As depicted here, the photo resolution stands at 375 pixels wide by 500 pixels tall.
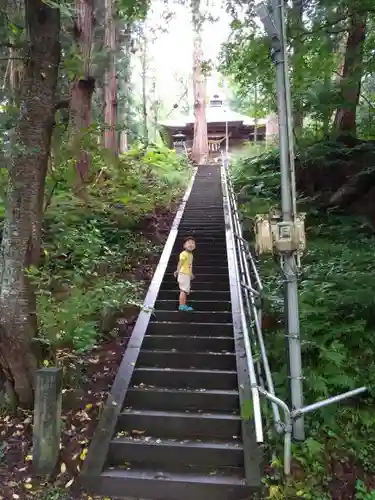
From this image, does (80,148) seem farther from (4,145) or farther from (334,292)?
(334,292)

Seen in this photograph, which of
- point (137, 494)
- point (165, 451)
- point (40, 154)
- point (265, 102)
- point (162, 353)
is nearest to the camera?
point (137, 494)

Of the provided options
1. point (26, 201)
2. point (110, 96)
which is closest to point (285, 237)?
point (26, 201)

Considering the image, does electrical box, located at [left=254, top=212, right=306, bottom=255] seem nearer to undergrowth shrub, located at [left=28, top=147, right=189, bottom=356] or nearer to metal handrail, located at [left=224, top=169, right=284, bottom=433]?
metal handrail, located at [left=224, top=169, right=284, bottom=433]

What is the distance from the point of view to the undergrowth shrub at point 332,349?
4309 mm

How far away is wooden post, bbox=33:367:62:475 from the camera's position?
4.39 meters

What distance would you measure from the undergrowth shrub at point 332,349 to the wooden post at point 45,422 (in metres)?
2.30

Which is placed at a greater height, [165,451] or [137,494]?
[165,451]

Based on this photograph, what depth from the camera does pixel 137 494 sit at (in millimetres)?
4289

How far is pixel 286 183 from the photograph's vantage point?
398cm

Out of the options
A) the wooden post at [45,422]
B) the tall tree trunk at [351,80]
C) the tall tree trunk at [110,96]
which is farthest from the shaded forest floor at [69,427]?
the tall tree trunk at [110,96]

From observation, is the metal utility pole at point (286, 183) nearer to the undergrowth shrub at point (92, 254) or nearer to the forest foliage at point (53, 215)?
the forest foliage at point (53, 215)

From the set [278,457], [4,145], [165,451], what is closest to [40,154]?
[4,145]

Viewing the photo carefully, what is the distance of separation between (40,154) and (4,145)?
0.58 m

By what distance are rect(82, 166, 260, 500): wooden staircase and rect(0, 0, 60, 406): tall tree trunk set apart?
1.15 meters
